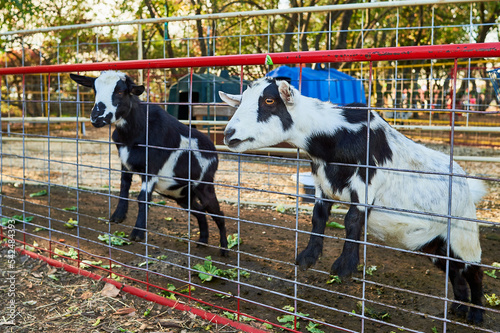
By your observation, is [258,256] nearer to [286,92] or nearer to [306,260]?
[306,260]

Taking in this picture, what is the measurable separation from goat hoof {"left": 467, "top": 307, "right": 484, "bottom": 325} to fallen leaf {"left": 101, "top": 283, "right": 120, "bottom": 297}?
256 cm

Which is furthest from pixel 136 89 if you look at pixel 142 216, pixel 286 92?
pixel 286 92

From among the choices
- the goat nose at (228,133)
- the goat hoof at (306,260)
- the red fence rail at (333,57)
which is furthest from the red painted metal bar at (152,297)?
the goat nose at (228,133)

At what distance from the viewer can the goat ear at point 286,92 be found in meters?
2.38

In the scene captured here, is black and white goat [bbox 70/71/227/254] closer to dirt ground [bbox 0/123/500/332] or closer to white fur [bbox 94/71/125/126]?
white fur [bbox 94/71/125/126]

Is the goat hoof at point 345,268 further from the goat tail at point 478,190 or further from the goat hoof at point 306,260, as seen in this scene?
the goat tail at point 478,190

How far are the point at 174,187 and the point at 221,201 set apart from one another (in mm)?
2172

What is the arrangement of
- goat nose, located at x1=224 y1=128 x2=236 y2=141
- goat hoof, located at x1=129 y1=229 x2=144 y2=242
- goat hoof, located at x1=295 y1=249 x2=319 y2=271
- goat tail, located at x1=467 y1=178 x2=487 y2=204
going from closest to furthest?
goat nose, located at x1=224 y1=128 x2=236 y2=141 → goat hoof, located at x1=295 y1=249 x2=319 y2=271 → goat tail, located at x1=467 y1=178 x2=487 y2=204 → goat hoof, located at x1=129 y1=229 x2=144 y2=242

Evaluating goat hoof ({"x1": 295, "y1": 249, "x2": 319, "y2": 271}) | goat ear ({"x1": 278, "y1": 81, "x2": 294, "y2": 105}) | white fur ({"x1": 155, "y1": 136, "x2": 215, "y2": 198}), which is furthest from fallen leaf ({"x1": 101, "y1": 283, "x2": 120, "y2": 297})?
goat ear ({"x1": 278, "y1": 81, "x2": 294, "y2": 105})

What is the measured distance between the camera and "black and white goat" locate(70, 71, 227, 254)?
3.67 metres

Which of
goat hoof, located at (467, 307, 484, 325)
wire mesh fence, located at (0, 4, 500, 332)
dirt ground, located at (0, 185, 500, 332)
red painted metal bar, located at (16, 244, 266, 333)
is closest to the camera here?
wire mesh fence, located at (0, 4, 500, 332)

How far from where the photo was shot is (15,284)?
3621mm

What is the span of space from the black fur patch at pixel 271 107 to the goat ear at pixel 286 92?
3 cm

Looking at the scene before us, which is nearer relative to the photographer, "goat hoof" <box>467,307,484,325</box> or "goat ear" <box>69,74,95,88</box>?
"goat hoof" <box>467,307,484,325</box>
